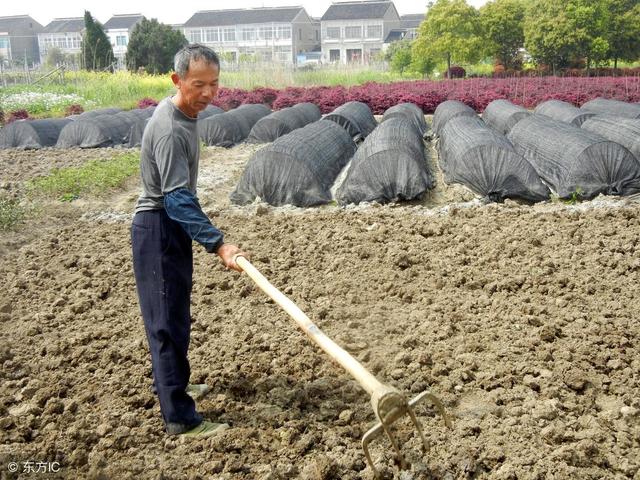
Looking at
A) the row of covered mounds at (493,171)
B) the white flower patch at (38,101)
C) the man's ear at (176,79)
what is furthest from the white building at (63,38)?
the man's ear at (176,79)

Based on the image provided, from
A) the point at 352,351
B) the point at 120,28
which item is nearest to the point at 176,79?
the point at 352,351

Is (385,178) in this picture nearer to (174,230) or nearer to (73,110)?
A: (174,230)

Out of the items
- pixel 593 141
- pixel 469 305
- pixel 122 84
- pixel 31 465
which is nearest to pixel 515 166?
pixel 593 141

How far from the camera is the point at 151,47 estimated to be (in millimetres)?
34375

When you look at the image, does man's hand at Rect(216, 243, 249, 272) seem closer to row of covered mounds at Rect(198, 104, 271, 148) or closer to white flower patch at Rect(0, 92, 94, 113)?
row of covered mounds at Rect(198, 104, 271, 148)

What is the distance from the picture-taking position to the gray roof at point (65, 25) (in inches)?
2807

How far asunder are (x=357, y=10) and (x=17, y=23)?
41858 mm

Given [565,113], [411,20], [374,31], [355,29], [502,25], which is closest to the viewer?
[565,113]

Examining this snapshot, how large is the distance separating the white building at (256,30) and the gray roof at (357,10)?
10.9 ft

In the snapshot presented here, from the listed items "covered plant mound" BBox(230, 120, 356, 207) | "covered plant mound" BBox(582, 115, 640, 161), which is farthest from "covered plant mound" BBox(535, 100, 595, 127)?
"covered plant mound" BBox(230, 120, 356, 207)

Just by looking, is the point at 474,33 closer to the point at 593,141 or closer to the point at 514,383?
the point at 593,141

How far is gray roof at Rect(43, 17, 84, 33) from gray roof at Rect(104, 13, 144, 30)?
3.07m

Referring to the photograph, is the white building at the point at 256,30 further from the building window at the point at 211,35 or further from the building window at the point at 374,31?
the building window at the point at 374,31

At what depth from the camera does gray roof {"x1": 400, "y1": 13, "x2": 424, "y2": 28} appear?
68.0 meters
